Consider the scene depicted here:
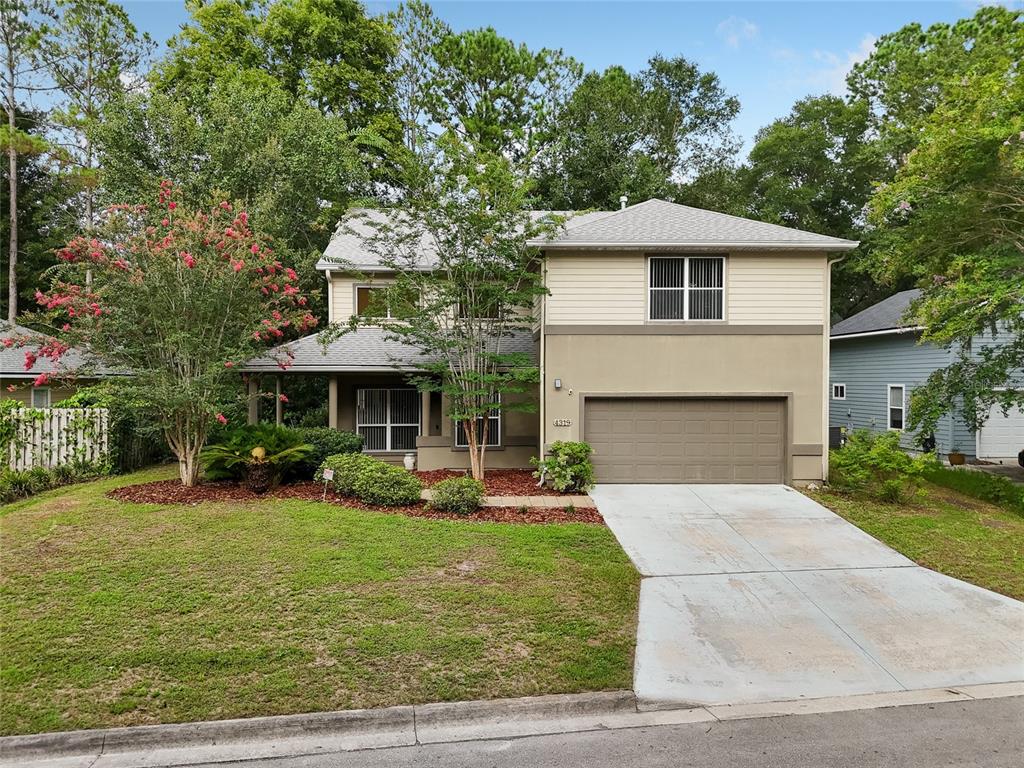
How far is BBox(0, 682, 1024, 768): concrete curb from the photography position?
151 inches

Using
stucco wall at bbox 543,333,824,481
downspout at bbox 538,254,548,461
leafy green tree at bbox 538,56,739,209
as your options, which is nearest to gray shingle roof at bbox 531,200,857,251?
downspout at bbox 538,254,548,461

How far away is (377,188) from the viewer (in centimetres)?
2511

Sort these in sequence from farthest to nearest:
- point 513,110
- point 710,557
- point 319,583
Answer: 1. point 513,110
2. point 710,557
3. point 319,583

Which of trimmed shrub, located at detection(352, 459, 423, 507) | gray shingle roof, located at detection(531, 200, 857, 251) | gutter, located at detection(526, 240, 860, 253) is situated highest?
gray shingle roof, located at detection(531, 200, 857, 251)

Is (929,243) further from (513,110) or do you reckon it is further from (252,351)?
(513,110)

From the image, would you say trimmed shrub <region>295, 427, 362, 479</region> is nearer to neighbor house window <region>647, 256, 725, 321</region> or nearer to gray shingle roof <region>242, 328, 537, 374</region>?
gray shingle roof <region>242, 328, 537, 374</region>

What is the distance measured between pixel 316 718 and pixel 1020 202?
14.3 m

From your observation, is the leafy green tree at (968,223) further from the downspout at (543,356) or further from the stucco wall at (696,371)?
the downspout at (543,356)

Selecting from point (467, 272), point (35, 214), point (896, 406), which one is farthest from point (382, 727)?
point (35, 214)

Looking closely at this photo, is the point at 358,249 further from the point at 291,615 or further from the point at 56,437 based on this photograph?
the point at 291,615

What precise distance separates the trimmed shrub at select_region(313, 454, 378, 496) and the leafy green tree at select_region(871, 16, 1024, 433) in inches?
417

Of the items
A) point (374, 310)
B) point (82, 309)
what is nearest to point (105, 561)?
point (82, 309)

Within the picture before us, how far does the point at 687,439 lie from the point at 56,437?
12.5 m

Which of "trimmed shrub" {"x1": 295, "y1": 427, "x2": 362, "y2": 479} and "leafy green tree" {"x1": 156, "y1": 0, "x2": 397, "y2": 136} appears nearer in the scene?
"trimmed shrub" {"x1": 295, "y1": 427, "x2": 362, "y2": 479}
